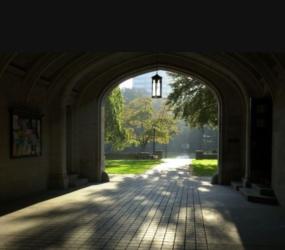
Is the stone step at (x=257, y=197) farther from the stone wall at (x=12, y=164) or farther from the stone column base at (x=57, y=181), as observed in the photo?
the stone wall at (x=12, y=164)

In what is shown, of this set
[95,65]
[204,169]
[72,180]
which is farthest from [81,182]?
[204,169]

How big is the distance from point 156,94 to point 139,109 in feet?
81.3

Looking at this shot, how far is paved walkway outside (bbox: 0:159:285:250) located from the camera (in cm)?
602

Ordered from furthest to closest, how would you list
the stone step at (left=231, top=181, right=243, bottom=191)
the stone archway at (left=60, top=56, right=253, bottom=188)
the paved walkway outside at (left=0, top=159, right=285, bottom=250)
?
1. the stone archway at (left=60, top=56, right=253, bottom=188)
2. the stone step at (left=231, top=181, right=243, bottom=191)
3. the paved walkway outside at (left=0, top=159, right=285, bottom=250)

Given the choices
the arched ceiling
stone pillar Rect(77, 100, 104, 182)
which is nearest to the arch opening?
stone pillar Rect(77, 100, 104, 182)

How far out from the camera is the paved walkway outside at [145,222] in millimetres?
6020

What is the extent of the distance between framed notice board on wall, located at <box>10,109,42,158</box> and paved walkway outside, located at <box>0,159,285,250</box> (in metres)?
1.74

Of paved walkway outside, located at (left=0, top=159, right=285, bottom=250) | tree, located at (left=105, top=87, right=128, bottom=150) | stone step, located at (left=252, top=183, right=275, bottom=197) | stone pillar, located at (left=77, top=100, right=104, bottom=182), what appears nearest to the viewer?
paved walkway outside, located at (left=0, top=159, right=285, bottom=250)

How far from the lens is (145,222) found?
24.5 ft

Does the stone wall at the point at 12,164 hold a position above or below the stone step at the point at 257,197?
above

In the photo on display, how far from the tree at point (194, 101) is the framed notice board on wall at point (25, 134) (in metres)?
9.94

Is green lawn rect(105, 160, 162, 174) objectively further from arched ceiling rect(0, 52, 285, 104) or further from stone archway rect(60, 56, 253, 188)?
arched ceiling rect(0, 52, 285, 104)

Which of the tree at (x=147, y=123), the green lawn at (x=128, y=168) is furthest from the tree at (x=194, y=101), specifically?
the tree at (x=147, y=123)

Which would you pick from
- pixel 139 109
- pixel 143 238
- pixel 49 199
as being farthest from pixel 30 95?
pixel 139 109
